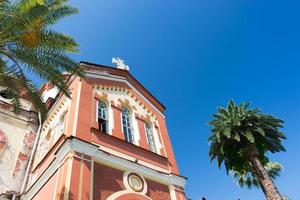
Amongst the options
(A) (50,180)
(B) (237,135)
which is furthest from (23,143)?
(B) (237,135)

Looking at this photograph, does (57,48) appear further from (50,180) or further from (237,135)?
(237,135)

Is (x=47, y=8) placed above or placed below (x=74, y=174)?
above

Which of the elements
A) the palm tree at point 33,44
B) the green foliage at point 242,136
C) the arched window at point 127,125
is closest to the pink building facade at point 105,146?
the arched window at point 127,125

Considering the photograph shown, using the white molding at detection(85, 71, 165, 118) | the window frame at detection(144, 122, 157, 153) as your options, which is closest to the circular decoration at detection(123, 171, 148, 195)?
the window frame at detection(144, 122, 157, 153)

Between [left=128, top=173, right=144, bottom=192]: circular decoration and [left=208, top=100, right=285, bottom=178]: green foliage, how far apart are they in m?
9.63

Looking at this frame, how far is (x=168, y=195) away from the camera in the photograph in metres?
12.6

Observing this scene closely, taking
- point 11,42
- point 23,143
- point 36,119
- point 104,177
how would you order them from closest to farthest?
point 11,42
point 104,177
point 23,143
point 36,119

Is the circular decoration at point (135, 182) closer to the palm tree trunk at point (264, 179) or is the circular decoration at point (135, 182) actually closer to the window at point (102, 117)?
the window at point (102, 117)

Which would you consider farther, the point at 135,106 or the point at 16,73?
the point at 135,106

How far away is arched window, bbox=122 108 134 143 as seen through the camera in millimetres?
14050

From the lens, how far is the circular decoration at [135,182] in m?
11.5

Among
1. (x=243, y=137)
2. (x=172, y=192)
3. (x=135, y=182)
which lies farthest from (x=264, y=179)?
(x=135, y=182)

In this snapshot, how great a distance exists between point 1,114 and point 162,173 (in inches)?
409

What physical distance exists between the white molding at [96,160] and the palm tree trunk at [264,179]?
691cm
